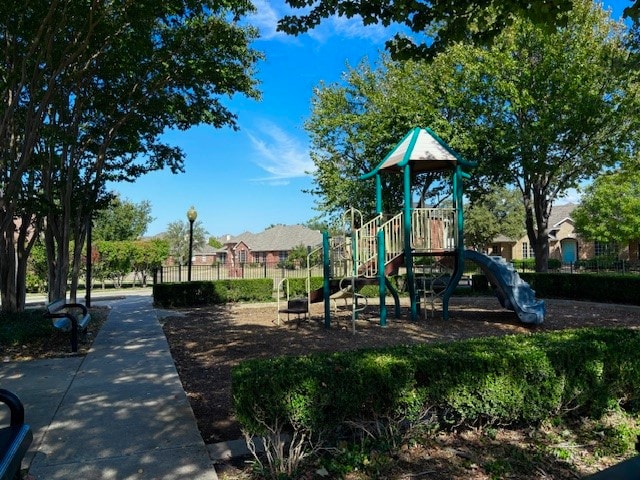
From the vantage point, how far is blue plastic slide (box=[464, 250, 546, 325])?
1020cm

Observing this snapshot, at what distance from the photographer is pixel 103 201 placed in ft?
43.7

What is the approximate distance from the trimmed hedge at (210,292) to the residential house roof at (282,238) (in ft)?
118

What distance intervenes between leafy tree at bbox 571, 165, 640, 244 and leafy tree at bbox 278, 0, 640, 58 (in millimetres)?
29090

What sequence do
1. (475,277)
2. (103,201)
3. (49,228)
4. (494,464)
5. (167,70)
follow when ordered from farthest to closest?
(475,277) < (103,201) < (49,228) < (167,70) < (494,464)

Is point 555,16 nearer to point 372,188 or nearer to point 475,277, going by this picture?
point 475,277

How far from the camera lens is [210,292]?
674 inches

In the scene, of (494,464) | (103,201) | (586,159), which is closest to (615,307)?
(586,159)

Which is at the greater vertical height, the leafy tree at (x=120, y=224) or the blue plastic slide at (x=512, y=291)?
the leafy tree at (x=120, y=224)

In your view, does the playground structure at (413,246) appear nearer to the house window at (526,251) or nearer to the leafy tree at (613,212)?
the leafy tree at (613,212)

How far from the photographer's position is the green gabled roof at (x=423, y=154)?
11164 mm

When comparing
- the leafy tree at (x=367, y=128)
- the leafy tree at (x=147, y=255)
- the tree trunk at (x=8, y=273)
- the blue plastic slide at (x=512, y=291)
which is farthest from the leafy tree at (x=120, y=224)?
the blue plastic slide at (x=512, y=291)

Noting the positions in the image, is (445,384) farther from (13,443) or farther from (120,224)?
(120,224)

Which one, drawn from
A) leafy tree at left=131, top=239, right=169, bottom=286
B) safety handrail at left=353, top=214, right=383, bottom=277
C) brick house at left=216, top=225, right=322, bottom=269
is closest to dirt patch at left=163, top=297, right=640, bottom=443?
safety handrail at left=353, top=214, right=383, bottom=277

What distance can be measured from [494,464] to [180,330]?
833cm
